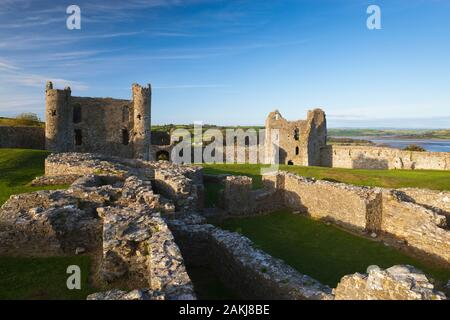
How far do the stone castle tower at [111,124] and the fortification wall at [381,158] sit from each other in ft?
85.2

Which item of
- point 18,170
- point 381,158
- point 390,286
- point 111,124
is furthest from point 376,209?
point 381,158

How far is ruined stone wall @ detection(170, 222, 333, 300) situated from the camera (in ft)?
27.2

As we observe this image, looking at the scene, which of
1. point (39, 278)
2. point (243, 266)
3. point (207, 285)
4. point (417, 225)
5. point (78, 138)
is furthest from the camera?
point (78, 138)

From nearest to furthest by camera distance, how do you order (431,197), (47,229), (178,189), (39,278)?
1. (39,278)
2. (47,229)
3. (178,189)
4. (431,197)

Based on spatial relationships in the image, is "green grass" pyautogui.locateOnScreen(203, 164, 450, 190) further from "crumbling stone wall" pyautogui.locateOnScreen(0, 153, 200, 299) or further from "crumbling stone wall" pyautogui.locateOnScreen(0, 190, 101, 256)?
"crumbling stone wall" pyautogui.locateOnScreen(0, 190, 101, 256)

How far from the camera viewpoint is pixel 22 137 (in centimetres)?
3516

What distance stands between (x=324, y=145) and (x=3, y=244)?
45054mm

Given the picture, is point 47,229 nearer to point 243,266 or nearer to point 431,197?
point 243,266

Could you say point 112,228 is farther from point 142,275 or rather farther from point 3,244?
point 3,244

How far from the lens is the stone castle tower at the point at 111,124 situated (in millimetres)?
37656

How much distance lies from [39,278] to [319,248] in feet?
31.1

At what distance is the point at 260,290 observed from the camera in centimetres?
905

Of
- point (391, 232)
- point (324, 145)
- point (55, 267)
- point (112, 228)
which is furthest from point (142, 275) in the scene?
point (324, 145)
